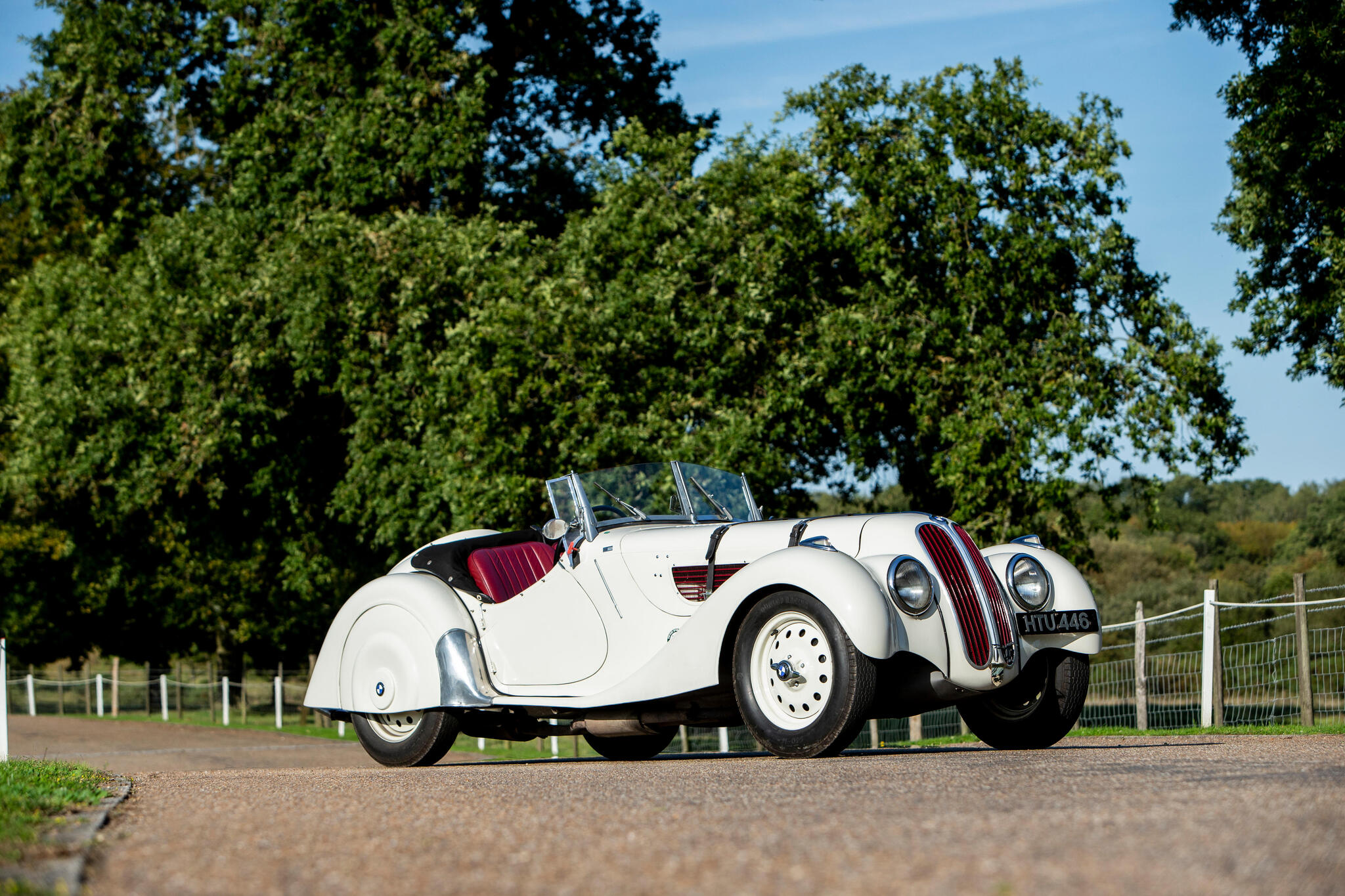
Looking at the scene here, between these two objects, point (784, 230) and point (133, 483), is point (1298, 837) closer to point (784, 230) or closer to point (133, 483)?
point (784, 230)

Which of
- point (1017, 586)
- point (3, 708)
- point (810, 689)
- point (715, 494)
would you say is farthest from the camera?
point (3, 708)

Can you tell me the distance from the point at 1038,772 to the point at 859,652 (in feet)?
4.58

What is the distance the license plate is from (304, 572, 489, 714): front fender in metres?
3.45

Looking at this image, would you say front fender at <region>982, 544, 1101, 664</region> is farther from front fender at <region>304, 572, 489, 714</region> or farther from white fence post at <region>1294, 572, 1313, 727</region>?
white fence post at <region>1294, 572, 1313, 727</region>

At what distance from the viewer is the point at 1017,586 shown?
27.5 feet

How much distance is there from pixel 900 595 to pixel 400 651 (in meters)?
3.72

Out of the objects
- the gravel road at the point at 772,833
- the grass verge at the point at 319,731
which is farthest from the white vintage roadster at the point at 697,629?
the grass verge at the point at 319,731

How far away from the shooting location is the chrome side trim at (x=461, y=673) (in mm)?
9141

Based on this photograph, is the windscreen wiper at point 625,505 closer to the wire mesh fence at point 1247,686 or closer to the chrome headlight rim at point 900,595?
the chrome headlight rim at point 900,595

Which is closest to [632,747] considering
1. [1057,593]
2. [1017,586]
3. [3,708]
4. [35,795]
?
[1017,586]

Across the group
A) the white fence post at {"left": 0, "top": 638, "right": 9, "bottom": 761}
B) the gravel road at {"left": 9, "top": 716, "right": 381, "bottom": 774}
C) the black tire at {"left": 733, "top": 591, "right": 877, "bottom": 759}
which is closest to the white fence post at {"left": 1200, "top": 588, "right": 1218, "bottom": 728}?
the black tire at {"left": 733, "top": 591, "right": 877, "bottom": 759}

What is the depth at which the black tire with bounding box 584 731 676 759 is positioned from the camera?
10289 millimetres

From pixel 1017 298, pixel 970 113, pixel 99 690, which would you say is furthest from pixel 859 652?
pixel 99 690

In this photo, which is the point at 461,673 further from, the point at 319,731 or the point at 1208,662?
the point at 319,731
